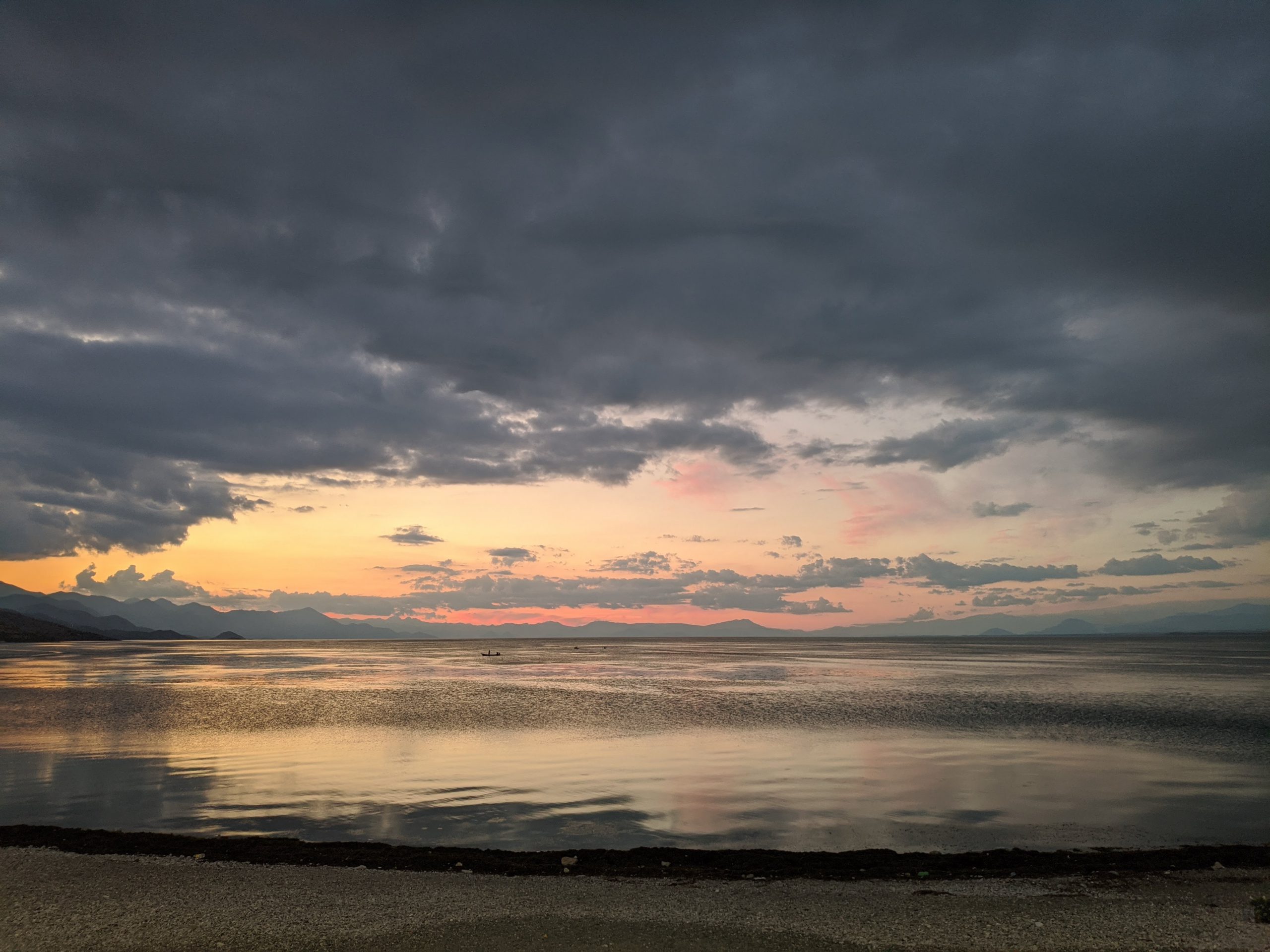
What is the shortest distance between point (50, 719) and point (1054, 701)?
65.3 meters

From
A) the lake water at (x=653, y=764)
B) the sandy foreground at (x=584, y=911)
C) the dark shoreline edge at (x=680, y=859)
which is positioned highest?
the sandy foreground at (x=584, y=911)

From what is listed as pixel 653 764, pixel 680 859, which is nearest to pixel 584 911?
pixel 680 859

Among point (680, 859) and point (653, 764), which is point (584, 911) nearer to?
point (680, 859)

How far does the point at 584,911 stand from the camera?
1306 cm

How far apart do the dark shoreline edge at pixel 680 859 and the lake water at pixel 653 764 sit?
58.9 inches

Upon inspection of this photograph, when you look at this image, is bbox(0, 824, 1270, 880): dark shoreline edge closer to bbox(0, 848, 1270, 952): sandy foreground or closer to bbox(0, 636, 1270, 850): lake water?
bbox(0, 848, 1270, 952): sandy foreground

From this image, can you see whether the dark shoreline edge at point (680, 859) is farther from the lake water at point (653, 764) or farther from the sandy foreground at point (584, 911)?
the lake water at point (653, 764)

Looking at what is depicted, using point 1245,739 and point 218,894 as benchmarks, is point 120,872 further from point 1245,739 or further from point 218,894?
point 1245,739

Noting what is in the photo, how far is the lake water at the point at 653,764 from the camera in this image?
2039 cm

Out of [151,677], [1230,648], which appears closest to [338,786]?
[151,677]

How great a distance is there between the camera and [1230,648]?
646ft

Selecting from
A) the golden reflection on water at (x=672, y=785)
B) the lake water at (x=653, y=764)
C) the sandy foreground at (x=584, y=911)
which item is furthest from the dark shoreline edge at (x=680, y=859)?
the golden reflection on water at (x=672, y=785)

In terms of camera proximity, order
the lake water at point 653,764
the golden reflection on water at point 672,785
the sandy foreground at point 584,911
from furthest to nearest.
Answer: the lake water at point 653,764, the golden reflection on water at point 672,785, the sandy foreground at point 584,911

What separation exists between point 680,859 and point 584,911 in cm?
439
